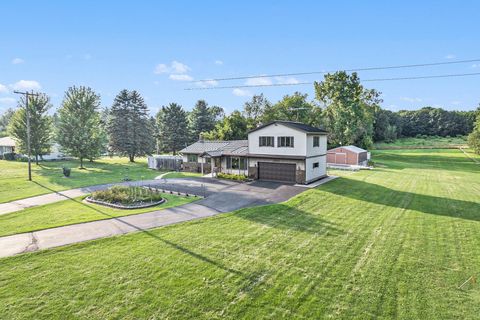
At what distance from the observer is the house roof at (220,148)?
28.9 meters

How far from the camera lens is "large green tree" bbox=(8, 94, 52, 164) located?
40.1 metres

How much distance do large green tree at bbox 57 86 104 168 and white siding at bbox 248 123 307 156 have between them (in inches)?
1030

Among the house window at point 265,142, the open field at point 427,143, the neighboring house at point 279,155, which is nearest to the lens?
the neighboring house at point 279,155

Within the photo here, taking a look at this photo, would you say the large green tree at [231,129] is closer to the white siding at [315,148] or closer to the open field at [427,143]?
the white siding at [315,148]

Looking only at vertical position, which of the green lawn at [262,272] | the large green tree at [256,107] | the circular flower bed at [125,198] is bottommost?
the green lawn at [262,272]

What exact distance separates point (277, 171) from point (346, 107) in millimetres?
31734

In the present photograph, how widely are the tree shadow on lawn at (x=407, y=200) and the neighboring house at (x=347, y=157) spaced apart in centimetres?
1534

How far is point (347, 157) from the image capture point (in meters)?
39.6

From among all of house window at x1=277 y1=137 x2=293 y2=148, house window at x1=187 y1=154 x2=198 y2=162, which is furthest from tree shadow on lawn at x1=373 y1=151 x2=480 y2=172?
house window at x1=187 y1=154 x2=198 y2=162

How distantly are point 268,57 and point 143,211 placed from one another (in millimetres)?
17841

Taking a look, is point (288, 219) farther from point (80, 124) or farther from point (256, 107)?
point (256, 107)

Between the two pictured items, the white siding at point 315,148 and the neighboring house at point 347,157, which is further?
the neighboring house at point 347,157

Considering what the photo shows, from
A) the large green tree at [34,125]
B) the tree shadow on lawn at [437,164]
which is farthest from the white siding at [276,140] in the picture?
the large green tree at [34,125]

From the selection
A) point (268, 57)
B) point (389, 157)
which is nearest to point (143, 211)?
point (268, 57)
